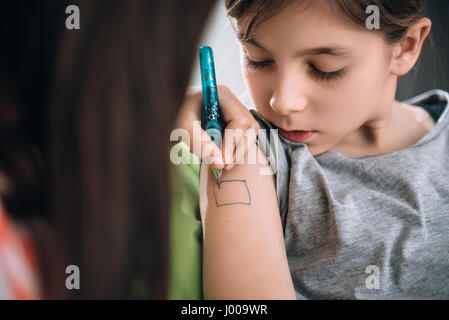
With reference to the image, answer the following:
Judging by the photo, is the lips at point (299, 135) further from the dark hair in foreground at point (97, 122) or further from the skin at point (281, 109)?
the dark hair in foreground at point (97, 122)

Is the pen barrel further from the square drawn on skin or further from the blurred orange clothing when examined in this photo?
the blurred orange clothing

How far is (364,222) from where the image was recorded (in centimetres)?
73

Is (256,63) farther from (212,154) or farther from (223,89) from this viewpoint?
(212,154)

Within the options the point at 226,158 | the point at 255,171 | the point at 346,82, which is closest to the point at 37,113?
the point at 226,158

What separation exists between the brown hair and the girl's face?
0.01 metres

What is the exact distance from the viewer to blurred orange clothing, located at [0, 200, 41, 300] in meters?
0.49

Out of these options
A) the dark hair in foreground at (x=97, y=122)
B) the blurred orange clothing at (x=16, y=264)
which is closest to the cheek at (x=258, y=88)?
the dark hair in foreground at (x=97, y=122)

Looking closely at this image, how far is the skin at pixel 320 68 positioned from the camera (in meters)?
0.68

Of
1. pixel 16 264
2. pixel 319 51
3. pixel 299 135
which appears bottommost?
pixel 16 264

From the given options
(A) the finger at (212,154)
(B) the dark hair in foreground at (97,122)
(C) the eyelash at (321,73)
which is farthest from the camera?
(C) the eyelash at (321,73)

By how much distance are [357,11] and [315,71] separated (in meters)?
0.13

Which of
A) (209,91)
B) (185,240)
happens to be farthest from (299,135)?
(185,240)

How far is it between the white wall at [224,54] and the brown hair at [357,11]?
0.03m

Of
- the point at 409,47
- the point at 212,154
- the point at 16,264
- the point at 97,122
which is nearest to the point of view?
the point at 97,122
